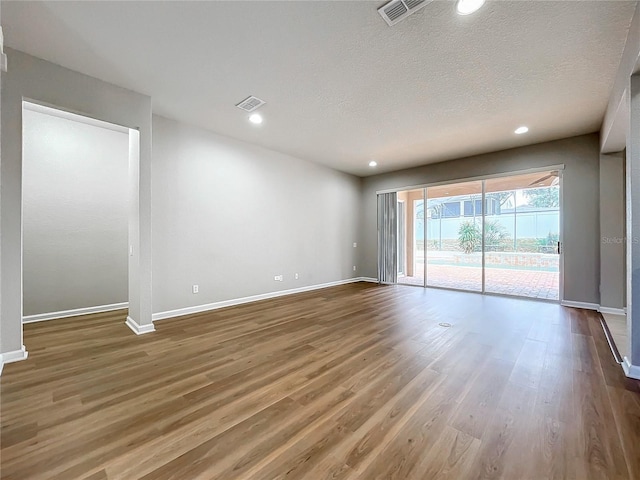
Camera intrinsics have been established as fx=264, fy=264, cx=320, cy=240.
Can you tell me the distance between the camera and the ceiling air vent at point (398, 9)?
198 cm

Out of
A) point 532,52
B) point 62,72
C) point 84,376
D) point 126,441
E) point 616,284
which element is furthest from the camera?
point 616,284

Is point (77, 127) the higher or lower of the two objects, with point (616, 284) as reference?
higher

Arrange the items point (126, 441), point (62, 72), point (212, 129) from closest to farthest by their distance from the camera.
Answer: point (126, 441), point (62, 72), point (212, 129)

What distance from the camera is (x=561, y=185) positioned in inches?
190

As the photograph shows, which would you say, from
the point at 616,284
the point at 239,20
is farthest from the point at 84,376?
the point at 616,284

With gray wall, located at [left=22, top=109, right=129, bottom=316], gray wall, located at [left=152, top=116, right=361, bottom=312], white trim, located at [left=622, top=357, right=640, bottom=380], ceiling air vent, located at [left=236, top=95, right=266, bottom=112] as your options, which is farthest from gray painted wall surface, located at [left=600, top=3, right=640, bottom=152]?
gray wall, located at [left=22, top=109, right=129, bottom=316]

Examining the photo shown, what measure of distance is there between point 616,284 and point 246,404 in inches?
227

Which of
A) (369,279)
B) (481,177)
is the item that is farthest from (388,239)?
(481,177)

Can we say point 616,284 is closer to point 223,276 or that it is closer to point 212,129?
point 223,276

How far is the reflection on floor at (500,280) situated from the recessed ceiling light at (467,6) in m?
5.05

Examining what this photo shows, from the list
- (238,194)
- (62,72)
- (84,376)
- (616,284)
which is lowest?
(84,376)

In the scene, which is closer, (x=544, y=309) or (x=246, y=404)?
(x=246, y=404)

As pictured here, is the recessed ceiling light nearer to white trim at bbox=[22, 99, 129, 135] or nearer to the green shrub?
white trim at bbox=[22, 99, 129, 135]

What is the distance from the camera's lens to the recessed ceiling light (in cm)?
197
